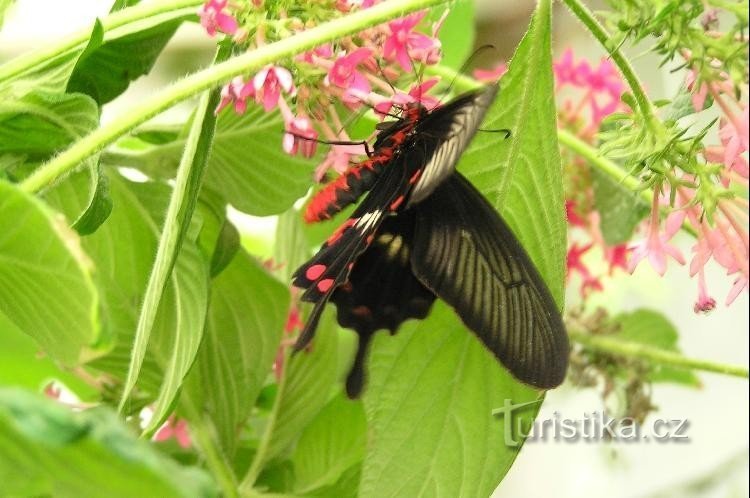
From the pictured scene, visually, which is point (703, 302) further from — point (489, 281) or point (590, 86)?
point (590, 86)

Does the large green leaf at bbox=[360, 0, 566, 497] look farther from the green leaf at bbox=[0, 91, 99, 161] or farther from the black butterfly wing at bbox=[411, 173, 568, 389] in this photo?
the green leaf at bbox=[0, 91, 99, 161]

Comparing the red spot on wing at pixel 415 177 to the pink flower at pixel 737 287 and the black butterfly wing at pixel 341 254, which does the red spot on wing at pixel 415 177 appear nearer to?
the black butterfly wing at pixel 341 254

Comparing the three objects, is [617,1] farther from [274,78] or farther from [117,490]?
[117,490]

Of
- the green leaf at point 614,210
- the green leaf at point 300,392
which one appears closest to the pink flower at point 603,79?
the green leaf at point 614,210

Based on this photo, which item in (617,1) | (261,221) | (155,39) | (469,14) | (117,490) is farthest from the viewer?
(261,221)

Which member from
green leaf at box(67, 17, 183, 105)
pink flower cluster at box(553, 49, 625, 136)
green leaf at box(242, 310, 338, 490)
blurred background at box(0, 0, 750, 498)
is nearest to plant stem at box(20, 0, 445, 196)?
green leaf at box(67, 17, 183, 105)

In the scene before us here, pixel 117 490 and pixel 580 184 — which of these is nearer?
pixel 117 490

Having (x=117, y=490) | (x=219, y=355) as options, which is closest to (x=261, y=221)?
(x=219, y=355)

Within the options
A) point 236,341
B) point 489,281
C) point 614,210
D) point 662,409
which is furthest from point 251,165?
point 662,409
